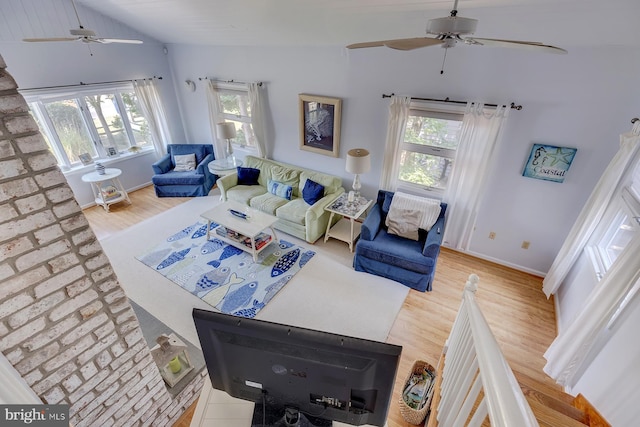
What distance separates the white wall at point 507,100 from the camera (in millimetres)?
2648

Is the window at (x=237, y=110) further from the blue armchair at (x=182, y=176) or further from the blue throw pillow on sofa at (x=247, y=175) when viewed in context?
the blue armchair at (x=182, y=176)

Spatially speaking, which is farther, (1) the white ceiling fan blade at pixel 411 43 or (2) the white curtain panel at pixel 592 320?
(2) the white curtain panel at pixel 592 320

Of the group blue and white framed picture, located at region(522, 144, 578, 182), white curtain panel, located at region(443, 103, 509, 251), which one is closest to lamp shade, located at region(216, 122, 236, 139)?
white curtain panel, located at region(443, 103, 509, 251)

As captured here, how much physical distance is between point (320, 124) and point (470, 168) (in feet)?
6.99

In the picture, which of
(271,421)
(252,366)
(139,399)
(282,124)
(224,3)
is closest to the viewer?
(252,366)

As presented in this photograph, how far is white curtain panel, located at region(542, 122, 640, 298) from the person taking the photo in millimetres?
2377

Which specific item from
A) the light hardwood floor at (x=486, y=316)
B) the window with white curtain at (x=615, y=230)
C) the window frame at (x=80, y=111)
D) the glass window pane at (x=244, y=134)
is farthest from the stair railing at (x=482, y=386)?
the window frame at (x=80, y=111)

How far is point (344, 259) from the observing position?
3.81m

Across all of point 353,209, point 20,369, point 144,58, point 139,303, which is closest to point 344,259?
point 353,209

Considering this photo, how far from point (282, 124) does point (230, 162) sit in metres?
1.26

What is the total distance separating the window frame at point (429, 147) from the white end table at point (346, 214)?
580 mm

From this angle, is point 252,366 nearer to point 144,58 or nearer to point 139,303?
point 139,303

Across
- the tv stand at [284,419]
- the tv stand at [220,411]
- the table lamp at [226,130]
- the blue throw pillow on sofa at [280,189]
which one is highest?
the table lamp at [226,130]

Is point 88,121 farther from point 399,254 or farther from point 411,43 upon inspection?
point 411,43
